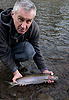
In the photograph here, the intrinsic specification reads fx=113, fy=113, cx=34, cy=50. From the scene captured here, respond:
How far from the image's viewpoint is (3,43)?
245 centimetres

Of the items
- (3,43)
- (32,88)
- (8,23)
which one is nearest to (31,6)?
(8,23)

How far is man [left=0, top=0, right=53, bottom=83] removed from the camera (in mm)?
1992

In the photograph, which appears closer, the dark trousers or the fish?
the fish

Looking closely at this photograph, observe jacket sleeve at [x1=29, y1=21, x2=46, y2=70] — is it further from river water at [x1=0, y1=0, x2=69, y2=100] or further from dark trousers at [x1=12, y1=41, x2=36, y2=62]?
river water at [x1=0, y1=0, x2=69, y2=100]

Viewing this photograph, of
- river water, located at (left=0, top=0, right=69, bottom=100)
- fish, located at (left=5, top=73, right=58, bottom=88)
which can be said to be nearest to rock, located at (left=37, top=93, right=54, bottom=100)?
river water, located at (left=0, top=0, right=69, bottom=100)

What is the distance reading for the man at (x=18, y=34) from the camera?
6.54 feet

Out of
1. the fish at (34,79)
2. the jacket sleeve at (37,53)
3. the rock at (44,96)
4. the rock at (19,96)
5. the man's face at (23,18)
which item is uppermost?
the man's face at (23,18)

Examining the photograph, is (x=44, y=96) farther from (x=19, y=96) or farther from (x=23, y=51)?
(x=23, y=51)

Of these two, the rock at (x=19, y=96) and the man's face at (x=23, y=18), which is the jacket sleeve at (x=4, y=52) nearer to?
the man's face at (x=23, y=18)

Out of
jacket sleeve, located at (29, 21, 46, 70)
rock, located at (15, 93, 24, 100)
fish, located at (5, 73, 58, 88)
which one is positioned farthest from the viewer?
jacket sleeve, located at (29, 21, 46, 70)

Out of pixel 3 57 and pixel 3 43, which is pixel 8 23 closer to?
pixel 3 43

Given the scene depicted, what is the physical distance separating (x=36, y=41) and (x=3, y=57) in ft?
2.95

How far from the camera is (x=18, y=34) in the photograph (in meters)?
2.50

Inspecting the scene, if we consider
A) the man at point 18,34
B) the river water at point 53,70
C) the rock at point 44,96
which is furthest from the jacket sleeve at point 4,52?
the rock at point 44,96
